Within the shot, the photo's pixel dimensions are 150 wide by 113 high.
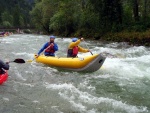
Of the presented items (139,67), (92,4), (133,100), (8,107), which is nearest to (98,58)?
(139,67)

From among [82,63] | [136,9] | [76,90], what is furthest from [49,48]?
[136,9]

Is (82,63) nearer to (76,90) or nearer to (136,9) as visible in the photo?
(76,90)

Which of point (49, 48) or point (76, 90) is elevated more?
point (49, 48)

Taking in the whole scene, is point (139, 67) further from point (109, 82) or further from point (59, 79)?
point (59, 79)

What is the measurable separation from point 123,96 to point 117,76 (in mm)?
2431

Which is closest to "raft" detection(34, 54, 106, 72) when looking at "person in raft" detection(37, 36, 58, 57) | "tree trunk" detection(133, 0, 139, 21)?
"person in raft" detection(37, 36, 58, 57)

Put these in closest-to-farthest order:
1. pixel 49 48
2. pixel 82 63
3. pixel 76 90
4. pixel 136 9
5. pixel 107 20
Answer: pixel 76 90
pixel 82 63
pixel 49 48
pixel 136 9
pixel 107 20

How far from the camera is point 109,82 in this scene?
920 centimetres

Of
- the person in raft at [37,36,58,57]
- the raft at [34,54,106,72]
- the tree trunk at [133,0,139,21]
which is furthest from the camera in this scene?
the tree trunk at [133,0,139,21]

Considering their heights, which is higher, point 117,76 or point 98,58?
point 98,58

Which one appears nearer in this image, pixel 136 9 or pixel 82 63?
pixel 82 63

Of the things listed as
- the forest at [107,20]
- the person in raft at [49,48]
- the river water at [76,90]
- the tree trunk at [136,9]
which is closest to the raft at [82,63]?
the river water at [76,90]

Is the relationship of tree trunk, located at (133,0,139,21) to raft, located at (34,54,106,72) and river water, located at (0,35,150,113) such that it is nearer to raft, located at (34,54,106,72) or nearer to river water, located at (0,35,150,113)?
river water, located at (0,35,150,113)

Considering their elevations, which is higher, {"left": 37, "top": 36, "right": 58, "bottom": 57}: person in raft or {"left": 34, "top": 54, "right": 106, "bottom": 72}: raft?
{"left": 37, "top": 36, "right": 58, "bottom": 57}: person in raft
